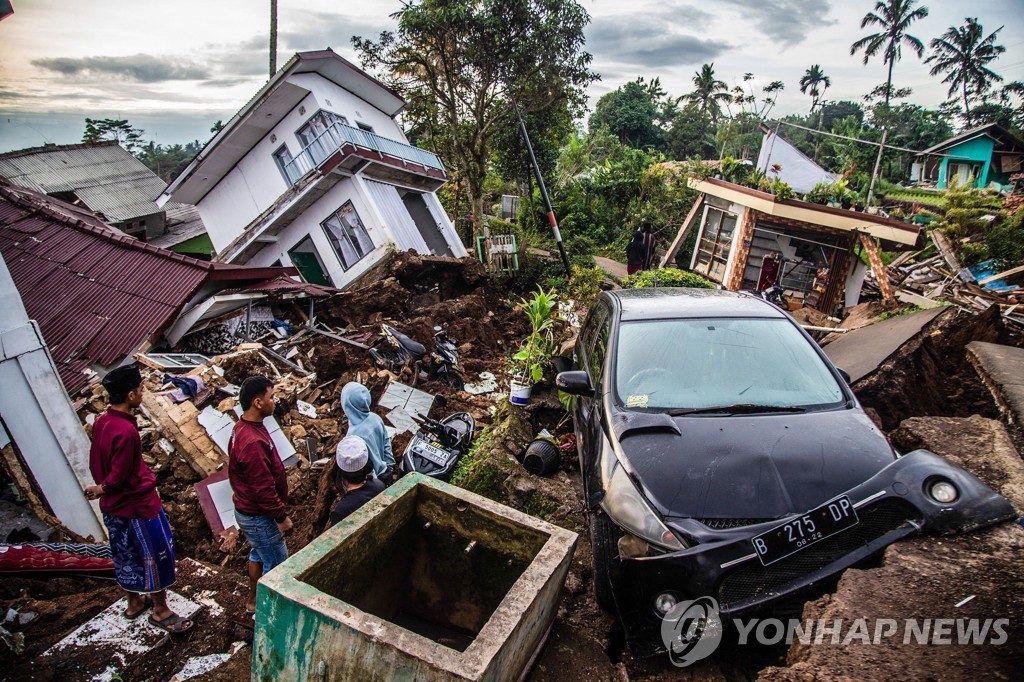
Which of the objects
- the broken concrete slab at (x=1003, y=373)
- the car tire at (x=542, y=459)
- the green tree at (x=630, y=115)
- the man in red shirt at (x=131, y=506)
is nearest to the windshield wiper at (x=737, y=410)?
the car tire at (x=542, y=459)

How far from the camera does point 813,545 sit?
8.16 ft

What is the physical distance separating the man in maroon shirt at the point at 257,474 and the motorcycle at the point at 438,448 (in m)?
1.63

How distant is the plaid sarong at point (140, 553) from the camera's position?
3436mm

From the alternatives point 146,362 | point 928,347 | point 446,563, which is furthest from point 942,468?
point 146,362

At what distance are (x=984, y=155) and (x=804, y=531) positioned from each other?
133 feet

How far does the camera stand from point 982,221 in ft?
45.0

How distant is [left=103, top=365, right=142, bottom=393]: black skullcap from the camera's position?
323 cm

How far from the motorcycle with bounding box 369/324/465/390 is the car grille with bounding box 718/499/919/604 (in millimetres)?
6679

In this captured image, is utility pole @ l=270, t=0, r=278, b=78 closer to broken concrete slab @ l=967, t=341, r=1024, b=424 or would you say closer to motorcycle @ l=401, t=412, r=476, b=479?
motorcycle @ l=401, t=412, r=476, b=479

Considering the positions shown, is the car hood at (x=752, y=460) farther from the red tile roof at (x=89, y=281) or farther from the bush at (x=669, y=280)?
the bush at (x=669, y=280)

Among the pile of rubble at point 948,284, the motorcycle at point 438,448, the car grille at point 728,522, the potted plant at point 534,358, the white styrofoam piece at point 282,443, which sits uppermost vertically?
the pile of rubble at point 948,284

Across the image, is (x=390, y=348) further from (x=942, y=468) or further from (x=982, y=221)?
(x=982, y=221)

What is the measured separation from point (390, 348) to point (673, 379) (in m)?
6.58

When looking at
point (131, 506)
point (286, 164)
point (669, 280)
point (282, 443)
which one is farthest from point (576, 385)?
point (286, 164)
